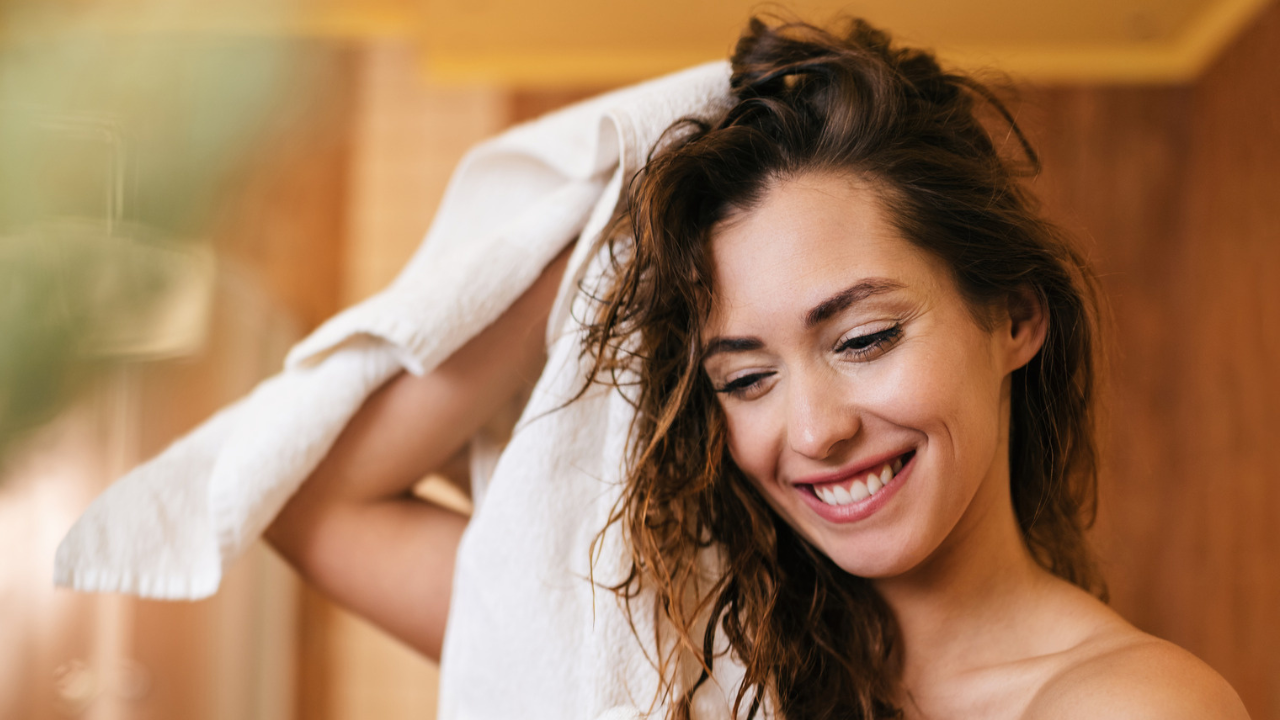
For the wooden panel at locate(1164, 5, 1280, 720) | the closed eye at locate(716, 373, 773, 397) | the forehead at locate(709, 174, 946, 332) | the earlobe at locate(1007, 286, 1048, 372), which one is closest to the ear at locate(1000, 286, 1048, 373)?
the earlobe at locate(1007, 286, 1048, 372)

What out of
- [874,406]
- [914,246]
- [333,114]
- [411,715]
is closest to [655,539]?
[874,406]

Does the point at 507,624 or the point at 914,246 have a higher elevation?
the point at 914,246

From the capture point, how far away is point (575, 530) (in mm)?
809

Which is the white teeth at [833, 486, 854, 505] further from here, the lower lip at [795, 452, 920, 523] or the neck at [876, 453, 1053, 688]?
the neck at [876, 453, 1053, 688]

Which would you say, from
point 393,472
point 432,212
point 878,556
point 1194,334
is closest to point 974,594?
point 878,556

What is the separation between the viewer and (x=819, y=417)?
74 centimetres

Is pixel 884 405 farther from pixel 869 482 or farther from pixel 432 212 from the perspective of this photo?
pixel 432 212

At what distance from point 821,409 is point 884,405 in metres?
0.05

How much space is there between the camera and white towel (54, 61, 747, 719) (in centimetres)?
76

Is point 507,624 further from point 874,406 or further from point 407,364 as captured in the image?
point 874,406

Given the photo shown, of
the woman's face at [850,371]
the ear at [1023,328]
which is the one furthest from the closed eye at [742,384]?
the ear at [1023,328]

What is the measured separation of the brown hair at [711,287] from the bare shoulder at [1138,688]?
17cm

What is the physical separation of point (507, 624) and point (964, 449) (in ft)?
1.32

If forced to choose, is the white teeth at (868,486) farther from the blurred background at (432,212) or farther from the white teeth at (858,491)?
the blurred background at (432,212)
